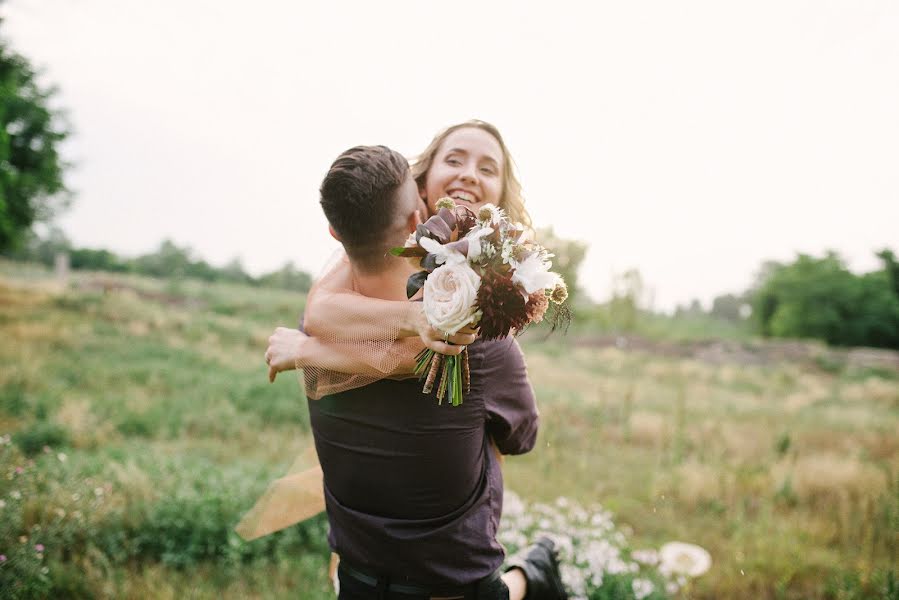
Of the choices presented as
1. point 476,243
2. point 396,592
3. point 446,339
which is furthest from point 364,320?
point 396,592

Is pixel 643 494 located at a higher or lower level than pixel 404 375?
lower

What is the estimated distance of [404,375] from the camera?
181 centimetres

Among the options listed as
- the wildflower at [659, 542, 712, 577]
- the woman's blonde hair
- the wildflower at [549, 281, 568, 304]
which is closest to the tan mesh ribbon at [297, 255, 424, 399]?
the wildflower at [549, 281, 568, 304]

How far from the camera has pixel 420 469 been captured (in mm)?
1820

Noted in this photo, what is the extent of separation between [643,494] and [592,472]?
752 millimetres

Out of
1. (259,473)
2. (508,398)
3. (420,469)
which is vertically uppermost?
(508,398)

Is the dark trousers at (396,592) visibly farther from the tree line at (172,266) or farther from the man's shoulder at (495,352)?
the tree line at (172,266)

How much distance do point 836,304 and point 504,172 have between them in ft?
172

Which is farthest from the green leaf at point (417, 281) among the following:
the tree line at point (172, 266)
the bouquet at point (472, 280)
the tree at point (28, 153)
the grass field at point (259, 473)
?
the tree line at point (172, 266)

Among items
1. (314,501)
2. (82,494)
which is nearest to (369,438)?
(314,501)

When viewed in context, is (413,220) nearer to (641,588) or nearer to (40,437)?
(641,588)

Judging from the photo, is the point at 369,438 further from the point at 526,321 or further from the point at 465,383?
the point at 526,321

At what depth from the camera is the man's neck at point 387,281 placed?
6.43 feet

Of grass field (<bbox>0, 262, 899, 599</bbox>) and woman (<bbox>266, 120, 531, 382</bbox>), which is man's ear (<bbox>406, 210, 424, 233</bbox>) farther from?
grass field (<bbox>0, 262, 899, 599</bbox>)
